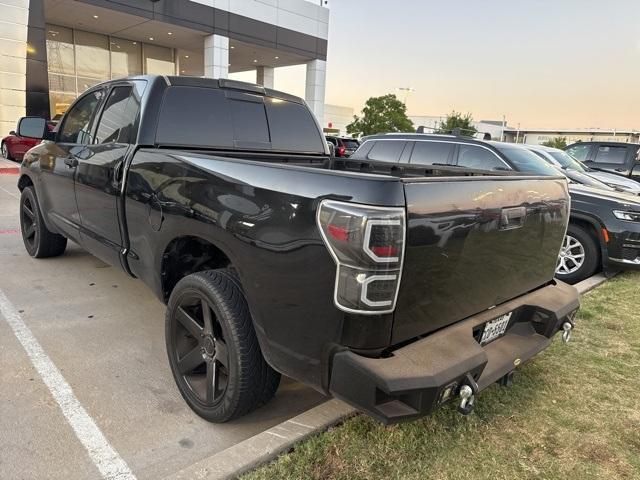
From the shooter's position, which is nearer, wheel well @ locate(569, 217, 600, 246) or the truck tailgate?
the truck tailgate

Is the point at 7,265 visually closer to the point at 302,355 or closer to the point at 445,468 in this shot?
the point at 302,355

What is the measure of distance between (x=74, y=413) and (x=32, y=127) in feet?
10.9

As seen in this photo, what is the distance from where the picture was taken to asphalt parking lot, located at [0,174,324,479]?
2.42m

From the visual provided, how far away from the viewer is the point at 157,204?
2.98 metres

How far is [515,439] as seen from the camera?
8.45ft

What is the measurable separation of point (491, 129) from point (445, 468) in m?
114

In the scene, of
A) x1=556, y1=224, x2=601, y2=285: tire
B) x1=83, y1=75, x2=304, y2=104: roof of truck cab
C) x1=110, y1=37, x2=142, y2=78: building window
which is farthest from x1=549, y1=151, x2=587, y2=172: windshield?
x1=110, y1=37, x2=142, y2=78: building window

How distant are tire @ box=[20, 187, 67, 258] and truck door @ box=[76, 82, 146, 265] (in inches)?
61.7

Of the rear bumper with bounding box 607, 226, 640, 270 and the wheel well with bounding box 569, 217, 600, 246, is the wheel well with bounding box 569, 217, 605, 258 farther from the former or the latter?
the rear bumper with bounding box 607, 226, 640, 270

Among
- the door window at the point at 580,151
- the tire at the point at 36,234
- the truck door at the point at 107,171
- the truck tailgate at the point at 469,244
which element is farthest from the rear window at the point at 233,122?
the door window at the point at 580,151

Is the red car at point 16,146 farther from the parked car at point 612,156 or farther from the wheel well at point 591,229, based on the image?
the parked car at point 612,156

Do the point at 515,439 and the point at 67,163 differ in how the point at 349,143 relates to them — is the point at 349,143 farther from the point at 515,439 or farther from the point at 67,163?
the point at 515,439

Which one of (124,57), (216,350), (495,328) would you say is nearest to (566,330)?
(495,328)

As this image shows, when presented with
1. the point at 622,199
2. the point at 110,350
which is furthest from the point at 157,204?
the point at 622,199
